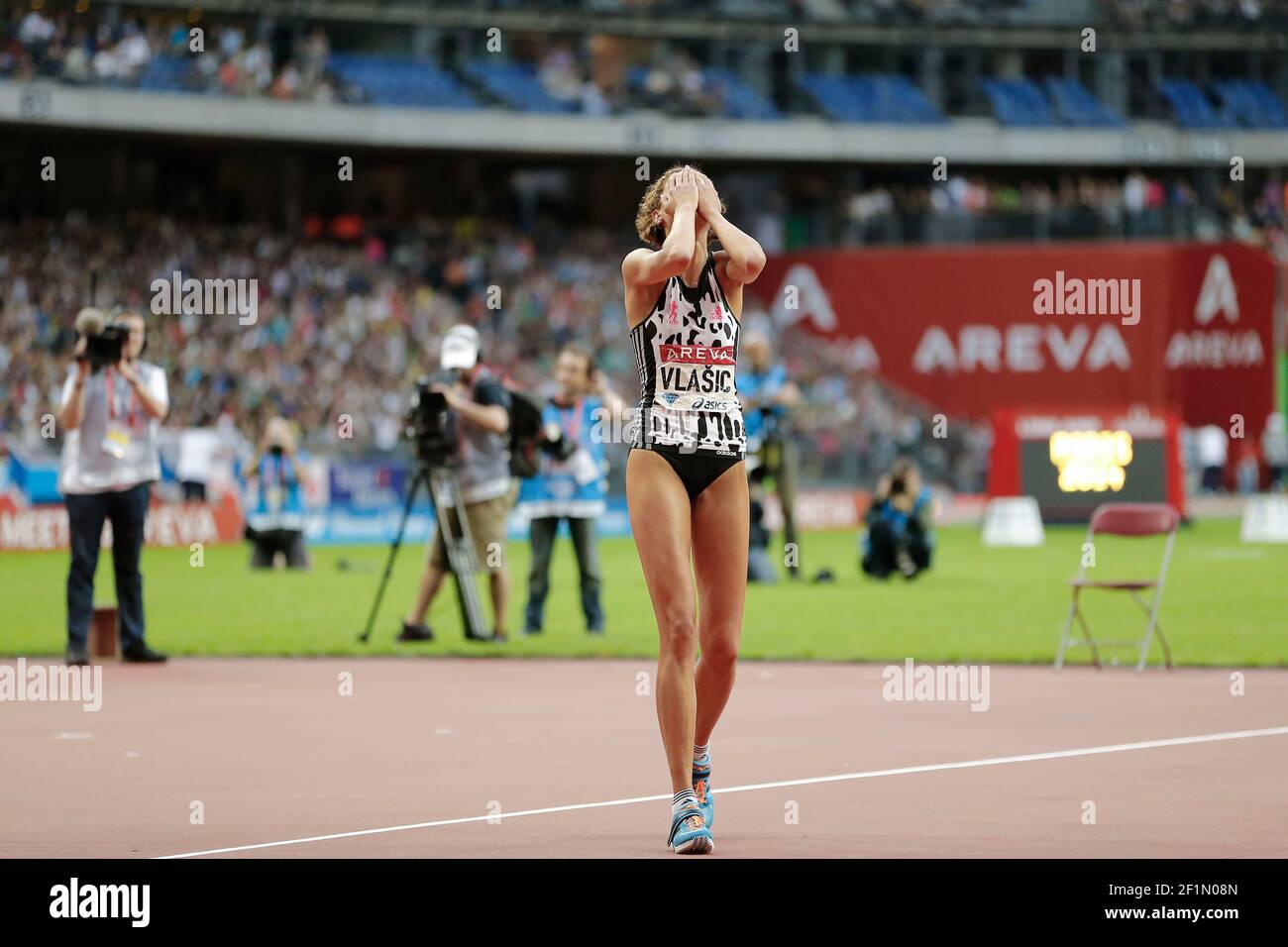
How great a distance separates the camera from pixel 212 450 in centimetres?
3575

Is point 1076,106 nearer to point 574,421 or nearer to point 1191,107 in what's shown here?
point 1191,107

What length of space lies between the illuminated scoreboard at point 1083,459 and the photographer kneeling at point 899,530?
12.1 metres

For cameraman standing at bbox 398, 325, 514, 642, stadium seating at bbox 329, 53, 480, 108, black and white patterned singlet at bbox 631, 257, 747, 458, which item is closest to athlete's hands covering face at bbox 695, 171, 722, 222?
black and white patterned singlet at bbox 631, 257, 747, 458

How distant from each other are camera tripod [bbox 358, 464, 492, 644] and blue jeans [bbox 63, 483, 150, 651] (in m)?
2.05

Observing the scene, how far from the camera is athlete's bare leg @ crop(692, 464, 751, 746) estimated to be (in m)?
8.47

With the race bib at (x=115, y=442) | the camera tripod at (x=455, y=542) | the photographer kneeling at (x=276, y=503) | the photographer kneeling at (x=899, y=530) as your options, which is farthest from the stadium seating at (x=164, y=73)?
the race bib at (x=115, y=442)

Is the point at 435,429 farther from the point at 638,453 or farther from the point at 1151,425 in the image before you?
the point at 1151,425

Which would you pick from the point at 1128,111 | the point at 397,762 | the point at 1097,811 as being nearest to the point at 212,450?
the point at 397,762

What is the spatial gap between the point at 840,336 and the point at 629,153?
6.86m

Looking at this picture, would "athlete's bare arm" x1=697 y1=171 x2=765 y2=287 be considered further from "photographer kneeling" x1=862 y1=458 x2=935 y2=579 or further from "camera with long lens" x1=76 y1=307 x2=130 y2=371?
"photographer kneeling" x1=862 y1=458 x2=935 y2=579

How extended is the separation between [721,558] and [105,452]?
782 centimetres

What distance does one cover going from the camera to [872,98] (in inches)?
2298

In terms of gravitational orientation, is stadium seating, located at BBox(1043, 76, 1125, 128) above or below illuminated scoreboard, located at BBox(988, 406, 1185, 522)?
above
